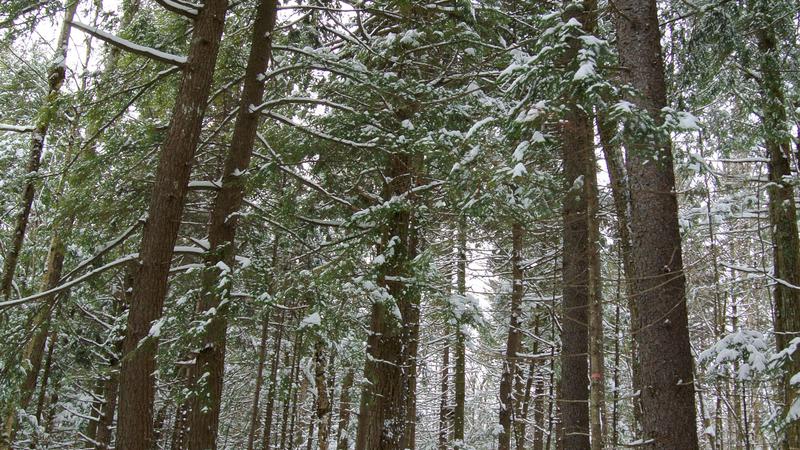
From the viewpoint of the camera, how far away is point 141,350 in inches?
202

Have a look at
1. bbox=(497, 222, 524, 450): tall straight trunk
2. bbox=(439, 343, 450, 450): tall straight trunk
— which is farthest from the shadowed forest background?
bbox=(439, 343, 450, 450): tall straight trunk

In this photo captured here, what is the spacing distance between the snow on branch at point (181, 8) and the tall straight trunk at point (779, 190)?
746cm

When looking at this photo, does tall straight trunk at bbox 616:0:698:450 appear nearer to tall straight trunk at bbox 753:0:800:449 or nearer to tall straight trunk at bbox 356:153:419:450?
tall straight trunk at bbox 356:153:419:450

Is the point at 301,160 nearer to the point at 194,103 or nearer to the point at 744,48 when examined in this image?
the point at 194,103

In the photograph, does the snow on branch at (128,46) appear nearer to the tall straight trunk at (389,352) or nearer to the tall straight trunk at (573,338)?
the tall straight trunk at (389,352)

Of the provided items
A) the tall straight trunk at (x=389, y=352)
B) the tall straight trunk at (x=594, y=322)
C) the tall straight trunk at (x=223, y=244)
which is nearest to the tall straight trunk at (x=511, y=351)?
the tall straight trunk at (x=389, y=352)

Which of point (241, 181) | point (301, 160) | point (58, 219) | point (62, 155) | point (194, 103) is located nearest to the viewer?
point (194, 103)

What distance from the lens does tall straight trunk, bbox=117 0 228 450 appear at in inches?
201

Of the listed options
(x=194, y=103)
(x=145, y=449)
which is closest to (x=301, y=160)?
(x=194, y=103)

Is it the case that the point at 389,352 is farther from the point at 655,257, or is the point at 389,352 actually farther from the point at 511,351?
the point at 511,351

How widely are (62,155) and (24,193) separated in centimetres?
356

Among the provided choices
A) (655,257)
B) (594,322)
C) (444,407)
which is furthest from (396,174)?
(444,407)

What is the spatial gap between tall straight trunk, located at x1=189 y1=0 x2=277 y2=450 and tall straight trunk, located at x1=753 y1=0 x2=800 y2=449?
6.91 m

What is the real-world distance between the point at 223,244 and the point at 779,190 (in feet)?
25.6
